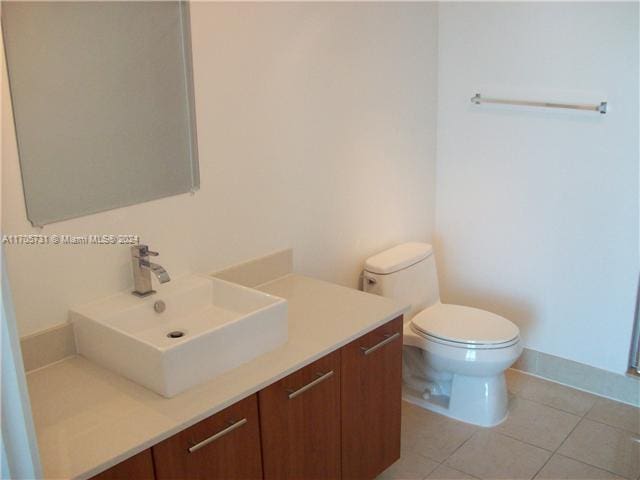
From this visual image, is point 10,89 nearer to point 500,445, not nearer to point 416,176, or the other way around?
point 416,176

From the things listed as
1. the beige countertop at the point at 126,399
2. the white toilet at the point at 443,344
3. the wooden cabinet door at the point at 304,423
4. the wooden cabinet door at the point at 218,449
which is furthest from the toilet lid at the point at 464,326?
the wooden cabinet door at the point at 218,449

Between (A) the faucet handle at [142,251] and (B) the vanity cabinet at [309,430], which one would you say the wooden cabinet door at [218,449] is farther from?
(A) the faucet handle at [142,251]

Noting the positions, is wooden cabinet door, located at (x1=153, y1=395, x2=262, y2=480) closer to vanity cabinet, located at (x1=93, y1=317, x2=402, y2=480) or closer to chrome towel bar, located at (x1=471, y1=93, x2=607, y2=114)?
vanity cabinet, located at (x1=93, y1=317, x2=402, y2=480)

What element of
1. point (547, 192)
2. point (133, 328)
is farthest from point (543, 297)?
point (133, 328)

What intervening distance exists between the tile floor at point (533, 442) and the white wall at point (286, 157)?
0.75m

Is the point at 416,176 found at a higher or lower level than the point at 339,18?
lower

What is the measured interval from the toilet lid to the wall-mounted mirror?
1.19 m

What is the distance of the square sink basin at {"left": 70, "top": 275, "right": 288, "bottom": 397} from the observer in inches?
72.9

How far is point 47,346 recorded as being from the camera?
204cm

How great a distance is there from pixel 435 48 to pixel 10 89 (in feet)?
6.73

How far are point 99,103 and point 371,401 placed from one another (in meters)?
1.29

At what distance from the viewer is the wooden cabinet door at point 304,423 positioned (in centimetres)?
203

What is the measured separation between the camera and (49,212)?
6.54 feet

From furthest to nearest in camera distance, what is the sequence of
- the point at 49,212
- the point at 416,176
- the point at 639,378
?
the point at 416,176, the point at 639,378, the point at 49,212
